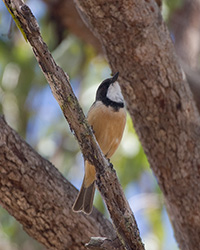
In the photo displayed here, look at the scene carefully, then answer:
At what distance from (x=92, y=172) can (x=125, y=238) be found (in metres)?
1.30

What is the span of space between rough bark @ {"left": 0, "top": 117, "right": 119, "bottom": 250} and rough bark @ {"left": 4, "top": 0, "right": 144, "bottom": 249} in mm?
662

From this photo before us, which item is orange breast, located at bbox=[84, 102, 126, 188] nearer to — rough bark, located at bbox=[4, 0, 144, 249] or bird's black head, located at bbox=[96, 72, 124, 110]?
bird's black head, located at bbox=[96, 72, 124, 110]

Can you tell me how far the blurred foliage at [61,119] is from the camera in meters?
6.38

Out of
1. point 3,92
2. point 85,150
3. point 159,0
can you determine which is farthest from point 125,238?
point 3,92

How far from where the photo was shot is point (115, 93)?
4.77m

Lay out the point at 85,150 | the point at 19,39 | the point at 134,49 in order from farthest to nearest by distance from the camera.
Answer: the point at 19,39
the point at 134,49
the point at 85,150

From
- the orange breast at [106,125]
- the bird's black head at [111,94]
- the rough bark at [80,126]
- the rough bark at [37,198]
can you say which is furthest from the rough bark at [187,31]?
the rough bark at [80,126]

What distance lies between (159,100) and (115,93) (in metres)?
0.62

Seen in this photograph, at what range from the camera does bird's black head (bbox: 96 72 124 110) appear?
453cm

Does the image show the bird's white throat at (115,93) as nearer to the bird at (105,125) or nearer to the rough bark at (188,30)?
the bird at (105,125)

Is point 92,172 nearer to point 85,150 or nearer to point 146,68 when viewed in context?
point 146,68

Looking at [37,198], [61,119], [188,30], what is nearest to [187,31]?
[188,30]

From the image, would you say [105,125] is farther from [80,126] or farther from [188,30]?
[188,30]

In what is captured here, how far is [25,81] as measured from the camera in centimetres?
694
